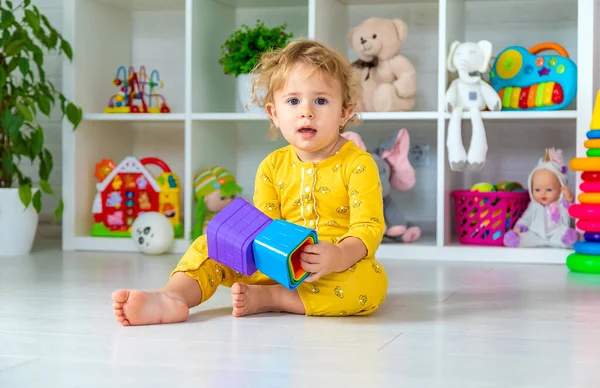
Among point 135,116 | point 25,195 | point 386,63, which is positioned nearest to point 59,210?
point 25,195

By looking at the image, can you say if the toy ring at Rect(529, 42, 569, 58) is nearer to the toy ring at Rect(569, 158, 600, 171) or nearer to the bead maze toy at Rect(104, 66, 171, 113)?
the toy ring at Rect(569, 158, 600, 171)

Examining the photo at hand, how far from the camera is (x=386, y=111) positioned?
8.91ft

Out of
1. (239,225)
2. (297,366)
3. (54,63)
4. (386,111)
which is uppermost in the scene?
(54,63)

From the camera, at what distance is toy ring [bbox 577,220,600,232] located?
232cm

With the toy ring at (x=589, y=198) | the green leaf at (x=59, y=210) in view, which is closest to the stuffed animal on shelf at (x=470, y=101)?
the toy ring at (x=589, y=198)

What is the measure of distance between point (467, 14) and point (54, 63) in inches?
59.8

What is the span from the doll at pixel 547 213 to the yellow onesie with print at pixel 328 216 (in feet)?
3.46

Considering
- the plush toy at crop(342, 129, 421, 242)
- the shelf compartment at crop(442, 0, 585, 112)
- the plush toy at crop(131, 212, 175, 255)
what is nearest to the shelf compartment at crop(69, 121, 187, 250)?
the plush toy at crop(131, 212, 175, 255)

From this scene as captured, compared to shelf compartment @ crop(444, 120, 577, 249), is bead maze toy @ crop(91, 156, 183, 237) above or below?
below

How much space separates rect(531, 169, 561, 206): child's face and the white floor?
55cm

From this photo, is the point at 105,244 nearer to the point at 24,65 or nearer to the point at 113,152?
the point at 113,152

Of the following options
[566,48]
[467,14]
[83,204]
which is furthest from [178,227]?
[566,48]

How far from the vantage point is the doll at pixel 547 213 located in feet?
8.43

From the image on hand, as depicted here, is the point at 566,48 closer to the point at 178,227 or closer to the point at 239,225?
the point at 178,227
